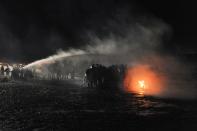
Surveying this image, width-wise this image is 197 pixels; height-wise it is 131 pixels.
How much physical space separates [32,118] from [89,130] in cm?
2673

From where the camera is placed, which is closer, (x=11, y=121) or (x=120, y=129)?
(x=120, y=129)

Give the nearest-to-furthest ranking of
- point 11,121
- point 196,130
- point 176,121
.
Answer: point 196,130 < point 11,121 < point 176,121

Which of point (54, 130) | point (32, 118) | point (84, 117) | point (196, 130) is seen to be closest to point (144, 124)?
point (196, 130)

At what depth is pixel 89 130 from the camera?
74688 millimetres

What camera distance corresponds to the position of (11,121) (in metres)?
84.1

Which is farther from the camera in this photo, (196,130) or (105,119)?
(105,119)

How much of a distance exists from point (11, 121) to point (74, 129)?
2326 centimetres

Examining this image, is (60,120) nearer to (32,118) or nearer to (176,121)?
(32,118)

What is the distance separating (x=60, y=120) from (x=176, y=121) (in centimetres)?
4086

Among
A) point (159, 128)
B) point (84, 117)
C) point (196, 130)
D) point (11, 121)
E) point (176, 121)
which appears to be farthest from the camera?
point (84, 117)

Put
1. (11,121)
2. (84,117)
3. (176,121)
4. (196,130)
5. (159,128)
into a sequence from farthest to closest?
1. (84,117)
2. (176,121)
3. (11,121)
4. (159,128)
5. (196,130)

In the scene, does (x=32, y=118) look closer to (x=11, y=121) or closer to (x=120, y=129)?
(x=11, y=121)

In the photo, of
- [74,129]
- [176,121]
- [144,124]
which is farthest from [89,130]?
[176,121]

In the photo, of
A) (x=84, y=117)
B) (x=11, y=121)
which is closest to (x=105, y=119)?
(x=84, y=117)
